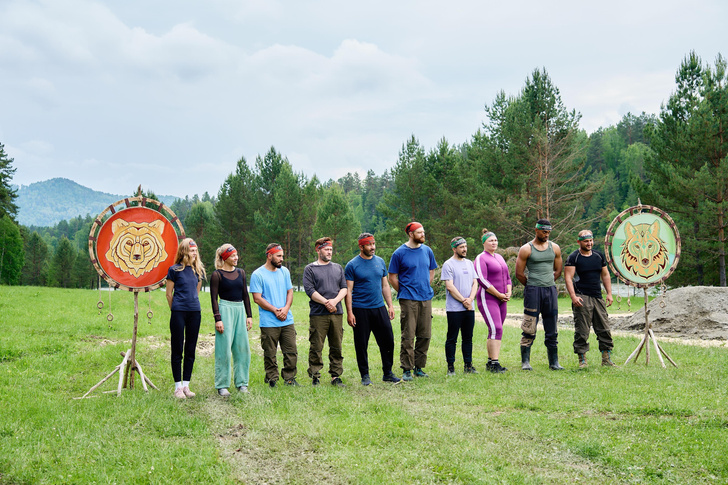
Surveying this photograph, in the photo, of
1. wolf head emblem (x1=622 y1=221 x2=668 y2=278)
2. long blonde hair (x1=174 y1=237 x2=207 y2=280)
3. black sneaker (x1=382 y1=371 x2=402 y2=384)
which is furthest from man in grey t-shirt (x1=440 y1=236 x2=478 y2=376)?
long blonde hair (x1=174 y1=237 x2=207 y2=280)

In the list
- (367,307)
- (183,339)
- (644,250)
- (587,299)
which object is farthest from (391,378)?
(644,250)

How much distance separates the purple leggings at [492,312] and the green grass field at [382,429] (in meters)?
0.80

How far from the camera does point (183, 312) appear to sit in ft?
22.5

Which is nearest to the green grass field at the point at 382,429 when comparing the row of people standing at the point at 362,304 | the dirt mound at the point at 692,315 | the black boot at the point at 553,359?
the black boot at the point at 553,359

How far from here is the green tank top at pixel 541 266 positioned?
8.30 metres

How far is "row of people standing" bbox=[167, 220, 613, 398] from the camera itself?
6.95 metres

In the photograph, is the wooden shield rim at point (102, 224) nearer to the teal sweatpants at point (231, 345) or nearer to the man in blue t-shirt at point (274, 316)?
the teal sweatpants at point (231, 345)

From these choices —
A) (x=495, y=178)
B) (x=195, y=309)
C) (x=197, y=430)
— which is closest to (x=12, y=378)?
(x=195, y=309)

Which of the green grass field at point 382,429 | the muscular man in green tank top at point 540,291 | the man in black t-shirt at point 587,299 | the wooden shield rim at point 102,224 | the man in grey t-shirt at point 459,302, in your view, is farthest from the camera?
the man in black t-shirt at point 587,299

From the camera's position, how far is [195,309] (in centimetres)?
687

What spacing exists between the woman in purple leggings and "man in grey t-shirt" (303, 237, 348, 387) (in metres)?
2.23

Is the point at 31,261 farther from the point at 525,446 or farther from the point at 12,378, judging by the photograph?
the point at 525,446

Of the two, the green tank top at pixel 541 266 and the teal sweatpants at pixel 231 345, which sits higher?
the green tank top at pixel 541 266

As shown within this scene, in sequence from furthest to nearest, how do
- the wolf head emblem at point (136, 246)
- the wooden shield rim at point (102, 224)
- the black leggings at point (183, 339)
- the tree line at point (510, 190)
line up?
the tree line at point (510, 190), the wolf head emblem at point (136, 246), the wooden shield rim at point (102, 224), the black leggings at point (183, 339)
